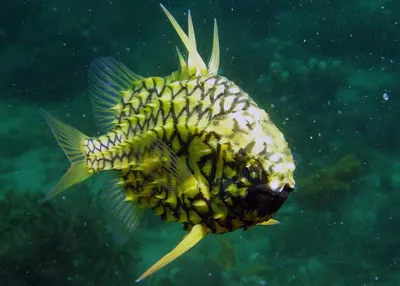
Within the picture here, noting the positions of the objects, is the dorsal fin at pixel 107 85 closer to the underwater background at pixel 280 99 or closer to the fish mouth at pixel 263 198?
the fish mouth at pixel 263 198

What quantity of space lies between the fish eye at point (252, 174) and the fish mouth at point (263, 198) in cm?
3

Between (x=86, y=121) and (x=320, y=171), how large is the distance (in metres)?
6.48

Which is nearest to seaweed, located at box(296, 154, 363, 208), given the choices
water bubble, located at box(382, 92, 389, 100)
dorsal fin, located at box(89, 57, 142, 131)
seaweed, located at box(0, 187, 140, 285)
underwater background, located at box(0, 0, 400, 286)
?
underwater background, located at box(0, 0, 400, 286)

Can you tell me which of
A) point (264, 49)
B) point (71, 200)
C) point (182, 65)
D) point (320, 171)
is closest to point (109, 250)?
point (71, 200)

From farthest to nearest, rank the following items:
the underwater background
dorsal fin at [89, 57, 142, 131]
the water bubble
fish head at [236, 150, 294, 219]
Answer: the water bubble < the underwater background < dorsal fin at [89, 57, 142, 131] < fish head at [236, 150, 294, 219]

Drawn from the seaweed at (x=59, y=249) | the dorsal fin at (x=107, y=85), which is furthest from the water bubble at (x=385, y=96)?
the dorsal fin at (x=107, y=85)

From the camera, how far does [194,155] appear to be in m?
2.06

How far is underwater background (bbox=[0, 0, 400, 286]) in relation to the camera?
10.9 metres

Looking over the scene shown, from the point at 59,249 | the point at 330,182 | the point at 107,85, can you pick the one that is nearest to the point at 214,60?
the point at 107,85

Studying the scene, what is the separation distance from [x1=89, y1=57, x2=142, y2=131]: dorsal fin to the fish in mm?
150

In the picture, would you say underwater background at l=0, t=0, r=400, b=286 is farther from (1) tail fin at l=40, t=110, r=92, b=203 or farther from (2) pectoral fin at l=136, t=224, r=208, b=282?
(2) pectoral fin at l=136, t=224, r=208, b=282

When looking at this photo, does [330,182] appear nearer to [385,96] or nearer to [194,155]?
[385,96]

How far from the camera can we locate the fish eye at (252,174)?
1.91 m

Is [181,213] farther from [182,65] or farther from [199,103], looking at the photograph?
[182,65]
